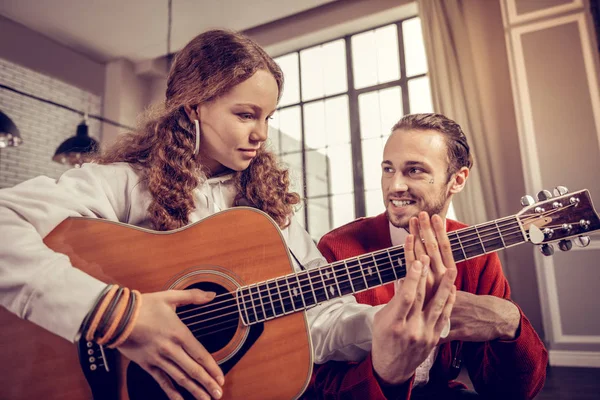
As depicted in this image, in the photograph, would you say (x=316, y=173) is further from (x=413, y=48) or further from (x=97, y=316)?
(x=97, y=316)

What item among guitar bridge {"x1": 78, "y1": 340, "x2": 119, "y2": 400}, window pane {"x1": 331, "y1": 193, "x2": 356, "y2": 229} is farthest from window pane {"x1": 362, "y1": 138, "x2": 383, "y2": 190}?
guitar bridge {"x1": 78, "y1": 340, "x2": 119, "y2": 400}

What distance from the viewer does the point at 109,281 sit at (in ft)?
3.03

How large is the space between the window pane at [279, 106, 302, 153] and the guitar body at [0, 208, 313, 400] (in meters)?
4.41

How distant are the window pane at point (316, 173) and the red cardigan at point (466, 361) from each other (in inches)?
143

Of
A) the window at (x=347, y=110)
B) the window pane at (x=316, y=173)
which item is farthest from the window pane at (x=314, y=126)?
the window pane at (x=316, y=173)

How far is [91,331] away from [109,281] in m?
0.15

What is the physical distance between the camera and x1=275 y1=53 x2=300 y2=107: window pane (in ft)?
18.0

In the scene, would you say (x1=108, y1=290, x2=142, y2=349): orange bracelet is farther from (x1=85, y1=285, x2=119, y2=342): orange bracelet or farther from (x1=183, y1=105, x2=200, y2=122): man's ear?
(x1=183, y1=105, x2=200, y2=122): man's ear

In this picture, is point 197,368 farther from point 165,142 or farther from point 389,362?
point 165,142

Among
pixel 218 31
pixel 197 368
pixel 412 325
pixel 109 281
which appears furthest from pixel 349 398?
pixel 218 31

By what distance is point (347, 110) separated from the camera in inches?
198

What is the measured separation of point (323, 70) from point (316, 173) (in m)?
1.37

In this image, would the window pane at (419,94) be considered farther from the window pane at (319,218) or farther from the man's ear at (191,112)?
the man's ear at (191,112)

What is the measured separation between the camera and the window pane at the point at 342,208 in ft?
15.9
